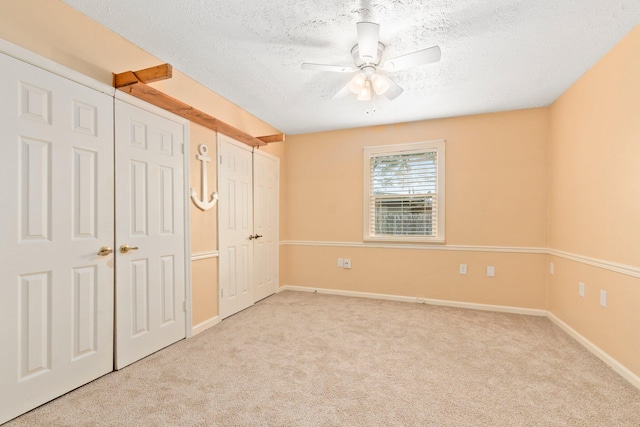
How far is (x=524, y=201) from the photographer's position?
378 centimetres

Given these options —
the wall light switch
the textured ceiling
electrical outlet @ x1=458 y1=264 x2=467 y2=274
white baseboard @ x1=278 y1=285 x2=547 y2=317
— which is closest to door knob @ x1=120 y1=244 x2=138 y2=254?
the textured ceiling

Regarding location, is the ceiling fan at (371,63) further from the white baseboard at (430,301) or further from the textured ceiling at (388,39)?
the white baseboard at (430,301)

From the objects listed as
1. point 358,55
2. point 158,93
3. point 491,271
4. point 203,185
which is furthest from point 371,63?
point 491,271

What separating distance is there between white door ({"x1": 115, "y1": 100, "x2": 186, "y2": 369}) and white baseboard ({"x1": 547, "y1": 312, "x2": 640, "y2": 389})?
364cm

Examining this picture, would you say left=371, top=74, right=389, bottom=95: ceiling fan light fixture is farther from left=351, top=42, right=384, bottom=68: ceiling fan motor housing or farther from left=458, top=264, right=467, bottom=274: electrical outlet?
left=458, top=264, right=467, bottom=274: electrical outlet

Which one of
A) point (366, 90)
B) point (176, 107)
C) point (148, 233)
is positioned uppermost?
point (366, 90)

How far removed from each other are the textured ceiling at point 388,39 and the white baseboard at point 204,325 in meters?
2.51

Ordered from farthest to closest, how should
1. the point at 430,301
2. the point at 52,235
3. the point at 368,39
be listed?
the point at 430,301
the point at 368,39
the point at 52,235

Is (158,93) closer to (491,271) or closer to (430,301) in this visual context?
(430,301)

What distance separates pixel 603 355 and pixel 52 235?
4.21m

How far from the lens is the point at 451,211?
4.10 metres

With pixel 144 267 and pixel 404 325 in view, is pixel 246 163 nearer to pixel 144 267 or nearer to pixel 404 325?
pixel 144 267

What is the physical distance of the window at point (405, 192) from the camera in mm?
4180

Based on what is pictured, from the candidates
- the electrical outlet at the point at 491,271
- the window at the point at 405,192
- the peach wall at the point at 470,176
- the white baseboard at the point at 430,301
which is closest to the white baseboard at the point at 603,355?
the white baseboard at the point at 430,301
